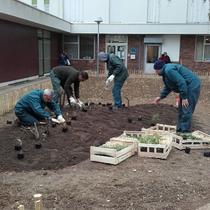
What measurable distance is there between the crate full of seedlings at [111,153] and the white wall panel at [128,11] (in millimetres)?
24265

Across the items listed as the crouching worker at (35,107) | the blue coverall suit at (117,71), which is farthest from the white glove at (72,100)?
the crouching worker at (35,107)

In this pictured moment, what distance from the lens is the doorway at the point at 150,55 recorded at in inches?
1135

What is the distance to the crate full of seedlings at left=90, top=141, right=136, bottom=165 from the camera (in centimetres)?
582

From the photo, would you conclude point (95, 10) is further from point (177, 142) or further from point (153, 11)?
point (177, 142)

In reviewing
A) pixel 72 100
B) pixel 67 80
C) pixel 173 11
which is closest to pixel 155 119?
pixel 72 100

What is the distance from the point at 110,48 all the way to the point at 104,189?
2522 centimetres

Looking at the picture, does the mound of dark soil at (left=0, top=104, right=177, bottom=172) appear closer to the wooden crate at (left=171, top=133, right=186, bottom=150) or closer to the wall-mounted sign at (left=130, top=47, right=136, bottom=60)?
the wooden crate at (left=171, top=133, right=186, bottom=150)

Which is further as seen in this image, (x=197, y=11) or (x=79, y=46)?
(x=79, y=46)

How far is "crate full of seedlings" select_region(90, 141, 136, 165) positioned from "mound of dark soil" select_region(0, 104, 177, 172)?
0.27 m

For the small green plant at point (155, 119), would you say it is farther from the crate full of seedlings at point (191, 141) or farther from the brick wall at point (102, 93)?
the brick wall at point (102, 93)

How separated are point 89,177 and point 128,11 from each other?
83.8 feet

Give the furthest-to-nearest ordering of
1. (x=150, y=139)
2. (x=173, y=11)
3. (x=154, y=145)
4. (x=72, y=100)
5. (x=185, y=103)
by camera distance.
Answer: (x=173, y=11) < (x=72, y=100) < (x=185, y=103) < (x=150, y=139) < (x=154, y=145)

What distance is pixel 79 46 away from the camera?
3002 cm

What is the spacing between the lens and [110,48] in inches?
1161
